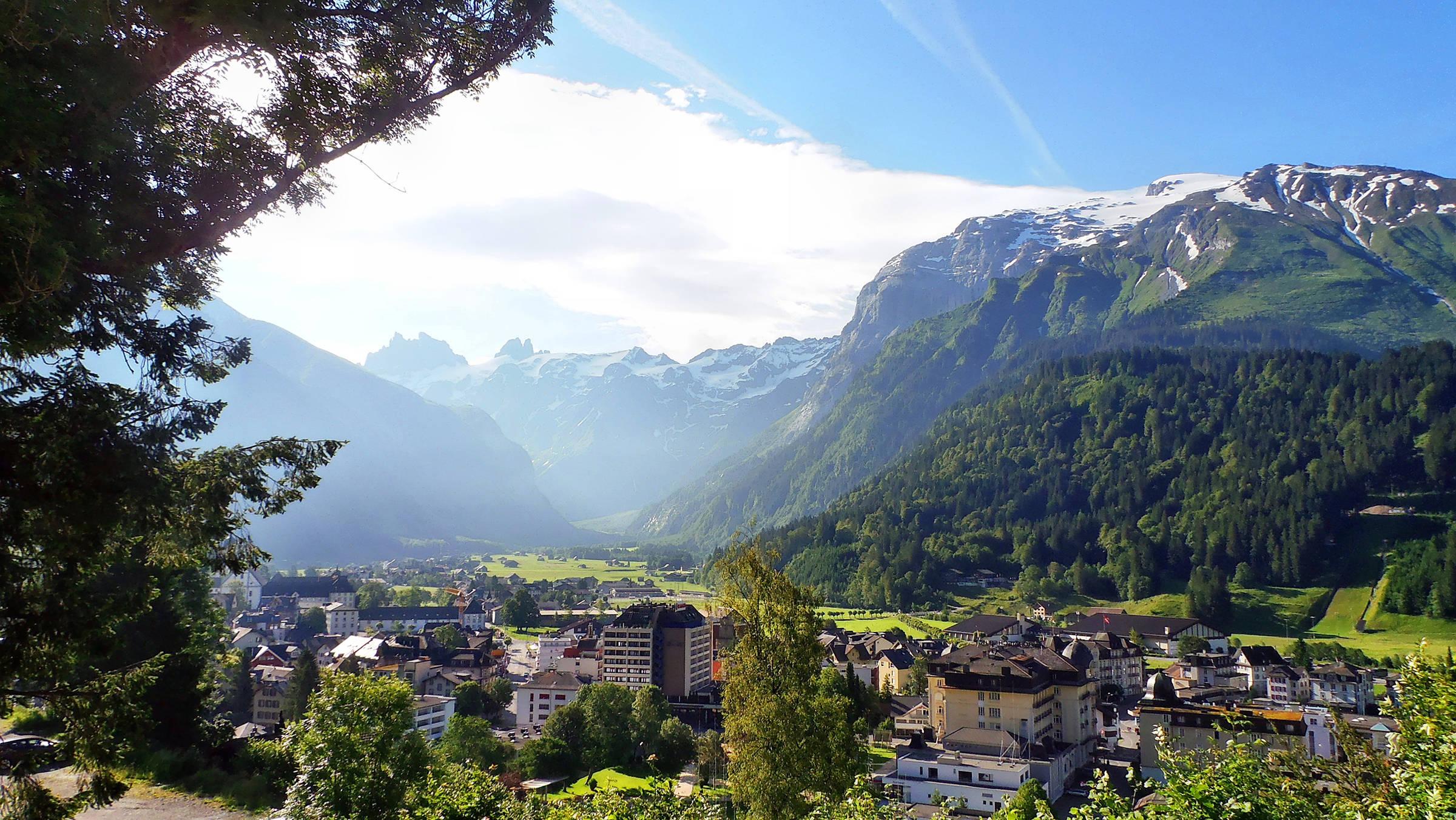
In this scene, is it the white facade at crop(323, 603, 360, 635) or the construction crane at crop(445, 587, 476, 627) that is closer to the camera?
the white facade at crop(323, 603, 360, 635)

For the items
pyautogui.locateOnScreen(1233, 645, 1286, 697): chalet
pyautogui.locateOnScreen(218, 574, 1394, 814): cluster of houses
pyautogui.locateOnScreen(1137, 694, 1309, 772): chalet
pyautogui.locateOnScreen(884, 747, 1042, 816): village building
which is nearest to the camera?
pyautogui.locateOnScreen(1137, 694, 1309, 772): chalet

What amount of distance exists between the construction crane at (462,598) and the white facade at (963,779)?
88.4 m

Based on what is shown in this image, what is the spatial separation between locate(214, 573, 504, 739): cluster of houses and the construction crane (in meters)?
0.76

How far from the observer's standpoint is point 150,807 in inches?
668

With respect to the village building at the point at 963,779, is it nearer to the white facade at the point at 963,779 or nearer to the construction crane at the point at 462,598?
the white facade at the point at 963,779

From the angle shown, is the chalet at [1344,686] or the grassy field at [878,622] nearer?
the chalet at [1344,686]

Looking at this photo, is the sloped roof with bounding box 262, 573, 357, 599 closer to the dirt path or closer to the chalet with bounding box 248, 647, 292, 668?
the chalet with bounding box 248, 647, 292, 668

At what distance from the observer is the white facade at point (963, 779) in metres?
48.4

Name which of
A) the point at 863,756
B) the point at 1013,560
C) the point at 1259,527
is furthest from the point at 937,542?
the point at 863,756

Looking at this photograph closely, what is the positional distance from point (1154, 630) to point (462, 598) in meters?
118

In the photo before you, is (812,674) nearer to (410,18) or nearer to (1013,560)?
(410,18)

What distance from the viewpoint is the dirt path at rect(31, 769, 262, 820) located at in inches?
642

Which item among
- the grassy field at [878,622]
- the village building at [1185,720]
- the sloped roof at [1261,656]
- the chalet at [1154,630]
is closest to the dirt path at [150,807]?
the village building at [1185,720]

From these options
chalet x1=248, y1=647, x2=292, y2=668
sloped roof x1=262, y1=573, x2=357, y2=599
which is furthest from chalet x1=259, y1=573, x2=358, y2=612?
chalet x1=248, y1=647, x2=292, y2=668
